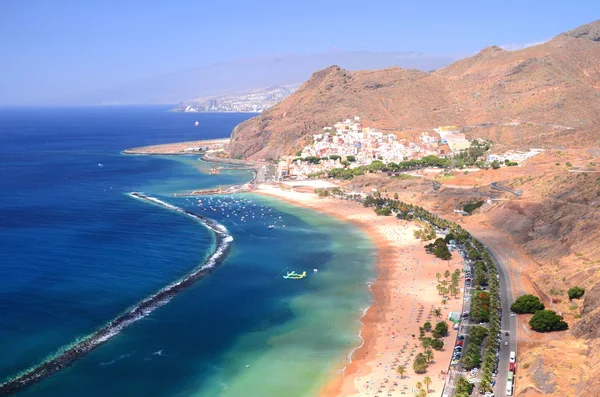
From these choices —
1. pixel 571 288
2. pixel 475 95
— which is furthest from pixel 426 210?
pixel 475 95

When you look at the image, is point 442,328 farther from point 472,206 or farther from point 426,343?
point 472,206

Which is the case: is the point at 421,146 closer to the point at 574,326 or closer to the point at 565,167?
the point at 565,167

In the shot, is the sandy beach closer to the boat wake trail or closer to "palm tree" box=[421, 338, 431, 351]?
"palm tree" box=[421, 338, 431, 351]

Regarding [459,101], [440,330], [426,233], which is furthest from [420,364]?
[459,101]

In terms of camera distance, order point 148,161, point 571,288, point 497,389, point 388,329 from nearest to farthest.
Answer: point 497,389, point 388,329, point 571,288, point 148,161

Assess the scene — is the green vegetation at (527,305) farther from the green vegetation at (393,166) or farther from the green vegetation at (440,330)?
the green vegetation at (393,166)

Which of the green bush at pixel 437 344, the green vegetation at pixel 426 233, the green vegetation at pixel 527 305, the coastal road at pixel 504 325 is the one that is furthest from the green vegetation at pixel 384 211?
the green bush at pixel 437 344
